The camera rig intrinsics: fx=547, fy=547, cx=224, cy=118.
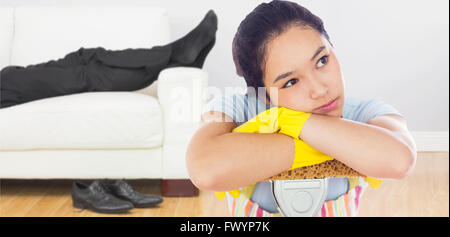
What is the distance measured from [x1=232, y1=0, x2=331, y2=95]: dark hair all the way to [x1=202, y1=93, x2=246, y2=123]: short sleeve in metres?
0.03

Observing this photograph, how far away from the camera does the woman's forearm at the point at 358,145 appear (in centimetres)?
21

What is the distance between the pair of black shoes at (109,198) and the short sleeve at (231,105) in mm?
1070

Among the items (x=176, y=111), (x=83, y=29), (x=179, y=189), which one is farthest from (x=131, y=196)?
(x=83, y=29)

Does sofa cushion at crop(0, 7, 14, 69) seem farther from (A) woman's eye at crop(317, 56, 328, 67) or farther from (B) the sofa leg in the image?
(A) woman's eye at crop(317, 56, 328, 67)

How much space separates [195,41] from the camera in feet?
4.62

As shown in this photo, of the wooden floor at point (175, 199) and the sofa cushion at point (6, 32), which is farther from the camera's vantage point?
the sofa cushion at point (6, 32)

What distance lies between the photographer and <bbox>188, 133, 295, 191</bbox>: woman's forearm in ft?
0.68

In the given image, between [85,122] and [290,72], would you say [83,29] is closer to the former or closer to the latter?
[85,122]

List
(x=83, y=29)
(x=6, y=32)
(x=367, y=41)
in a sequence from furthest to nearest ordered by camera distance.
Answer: (x=6, y=32) < (x=83, y=29) < (x=367, y=41)

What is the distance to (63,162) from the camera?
4.91 feet

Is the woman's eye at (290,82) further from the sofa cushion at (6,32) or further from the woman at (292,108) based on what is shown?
the sofa cushion at (6,32)

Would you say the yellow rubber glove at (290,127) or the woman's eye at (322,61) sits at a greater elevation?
the woman's eye at (322,61)

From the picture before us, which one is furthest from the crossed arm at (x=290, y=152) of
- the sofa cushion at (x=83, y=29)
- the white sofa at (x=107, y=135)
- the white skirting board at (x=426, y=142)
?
the sofa cushion at (x=83, y=29)

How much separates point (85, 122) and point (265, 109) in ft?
4.07
